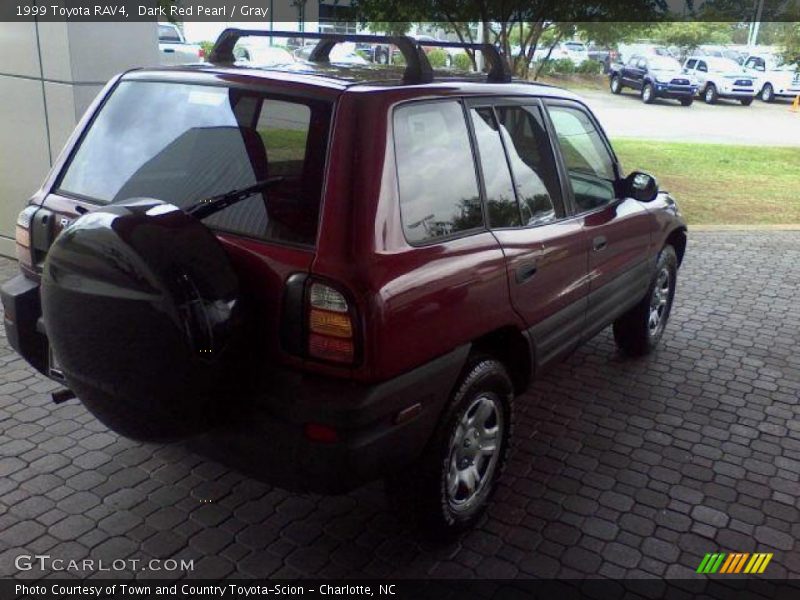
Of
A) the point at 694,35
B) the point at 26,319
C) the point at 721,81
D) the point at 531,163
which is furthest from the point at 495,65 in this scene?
the point at 694,35

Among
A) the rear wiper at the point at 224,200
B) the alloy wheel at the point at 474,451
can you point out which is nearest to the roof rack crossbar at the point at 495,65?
the rear wiper at the point at 224,200

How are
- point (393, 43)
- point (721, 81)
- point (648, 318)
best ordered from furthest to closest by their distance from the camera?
1. point (721, 81)
2. point (648, 318)
3. point (393, 43)

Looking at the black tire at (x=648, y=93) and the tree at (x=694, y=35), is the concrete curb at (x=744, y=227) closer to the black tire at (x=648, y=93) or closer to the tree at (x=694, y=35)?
the black tire at (x=648, y=93)

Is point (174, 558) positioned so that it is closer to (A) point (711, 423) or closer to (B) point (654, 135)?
(A) point (711, 423)

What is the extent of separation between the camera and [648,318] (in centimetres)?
516

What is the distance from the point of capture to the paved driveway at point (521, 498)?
3.06 m

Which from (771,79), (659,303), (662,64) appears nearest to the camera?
(659,303)

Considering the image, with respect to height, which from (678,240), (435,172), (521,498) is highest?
(435,172)

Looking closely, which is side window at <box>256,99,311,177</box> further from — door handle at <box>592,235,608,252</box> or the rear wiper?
door handle at <box>592,235,608,252</box>

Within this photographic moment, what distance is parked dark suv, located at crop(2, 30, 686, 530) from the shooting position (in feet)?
8.07

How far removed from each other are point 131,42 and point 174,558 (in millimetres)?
4565

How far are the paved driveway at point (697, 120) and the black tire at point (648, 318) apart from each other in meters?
13.0

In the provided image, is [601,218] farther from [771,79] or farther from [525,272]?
[771,79]

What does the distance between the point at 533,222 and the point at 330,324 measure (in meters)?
1.33
